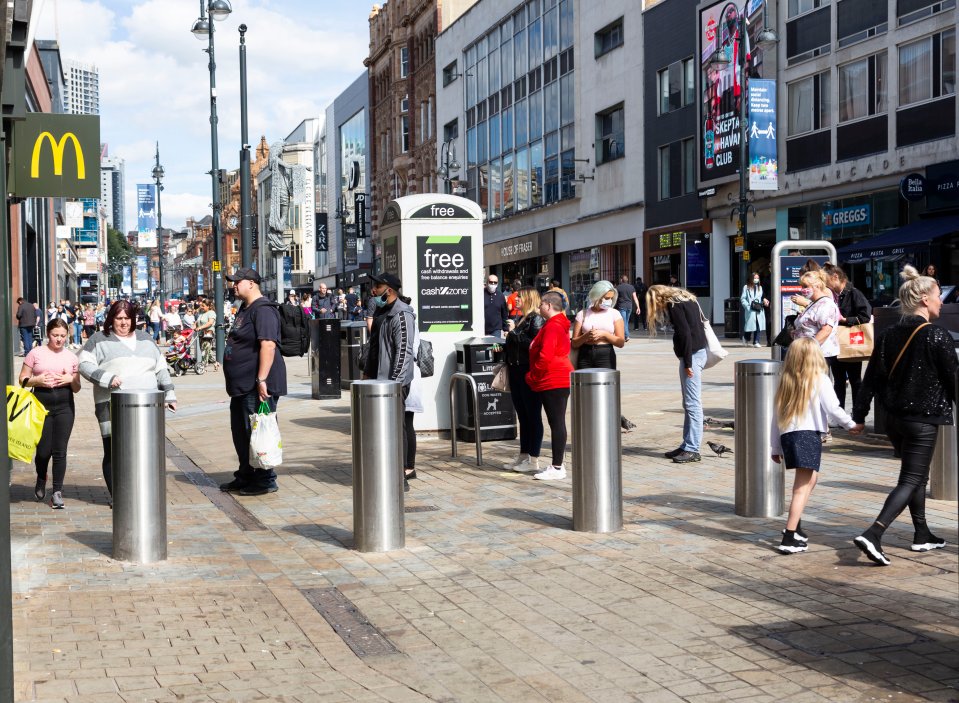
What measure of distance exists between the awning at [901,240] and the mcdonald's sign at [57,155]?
21786 mm

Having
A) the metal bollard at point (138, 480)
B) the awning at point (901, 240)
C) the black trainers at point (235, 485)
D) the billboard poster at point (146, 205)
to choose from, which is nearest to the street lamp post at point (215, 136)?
the awning at point (901, 240)

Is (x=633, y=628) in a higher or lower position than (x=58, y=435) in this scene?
lower

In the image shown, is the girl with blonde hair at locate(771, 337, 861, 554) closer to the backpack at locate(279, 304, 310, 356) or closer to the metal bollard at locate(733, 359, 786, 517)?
the metal bollard at locate(733, 359, 786, 517)

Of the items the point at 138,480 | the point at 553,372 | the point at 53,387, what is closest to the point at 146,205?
the point at 53,387

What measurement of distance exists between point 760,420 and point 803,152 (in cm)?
2601

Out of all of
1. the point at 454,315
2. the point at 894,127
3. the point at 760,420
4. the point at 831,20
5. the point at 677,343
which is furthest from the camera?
the point at 831,20

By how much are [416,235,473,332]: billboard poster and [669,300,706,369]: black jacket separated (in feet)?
9.11

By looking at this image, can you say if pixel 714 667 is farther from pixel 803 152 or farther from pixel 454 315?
pixel 803 152

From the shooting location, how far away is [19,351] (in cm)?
3594

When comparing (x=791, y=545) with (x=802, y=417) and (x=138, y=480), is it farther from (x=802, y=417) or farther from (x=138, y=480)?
(x=138, y=480)

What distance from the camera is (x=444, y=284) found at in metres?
13.1

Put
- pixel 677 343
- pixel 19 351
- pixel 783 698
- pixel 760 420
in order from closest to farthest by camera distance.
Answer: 1. pixel 783 698
2. pixel 760 420
3. pixel 677 343
4. pixel 19 351

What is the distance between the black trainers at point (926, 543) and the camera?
7.13 meters

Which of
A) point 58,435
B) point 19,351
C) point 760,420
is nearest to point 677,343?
→ point 760,420
